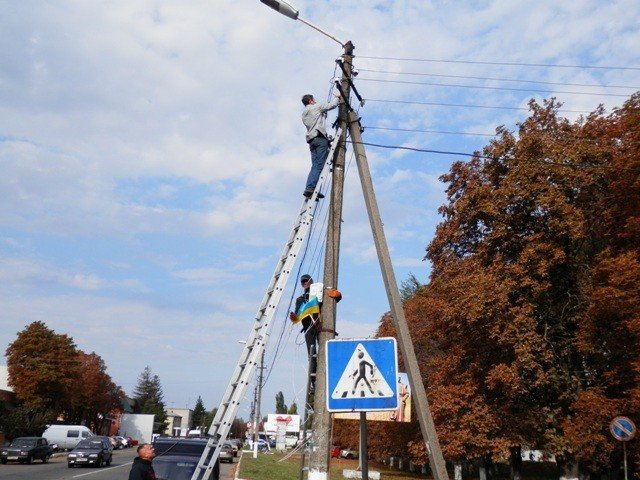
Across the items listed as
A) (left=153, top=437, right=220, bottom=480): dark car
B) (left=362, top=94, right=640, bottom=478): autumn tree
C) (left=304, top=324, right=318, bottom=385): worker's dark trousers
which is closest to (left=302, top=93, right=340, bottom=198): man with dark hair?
(left=304, top=324, right=318, bottom=385): worker's dark trousers

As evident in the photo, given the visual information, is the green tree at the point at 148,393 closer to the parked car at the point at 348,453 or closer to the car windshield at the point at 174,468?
the parked car at the point at 348,453

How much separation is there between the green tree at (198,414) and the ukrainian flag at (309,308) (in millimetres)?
164954

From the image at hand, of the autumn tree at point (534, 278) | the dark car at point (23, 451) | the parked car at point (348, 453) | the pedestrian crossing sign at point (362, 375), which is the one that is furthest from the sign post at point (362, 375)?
the parked car at point (348, 453)

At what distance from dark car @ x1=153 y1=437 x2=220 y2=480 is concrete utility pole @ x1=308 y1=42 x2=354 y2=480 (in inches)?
118

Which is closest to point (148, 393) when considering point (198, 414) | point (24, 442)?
point (198, 414)

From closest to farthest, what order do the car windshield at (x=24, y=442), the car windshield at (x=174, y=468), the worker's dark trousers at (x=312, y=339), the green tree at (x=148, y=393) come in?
the worker's dark trousers at (x=312, y=339)
the car windshield at (x=174, y=468)
the car windshield at (x=24, y=442)
the green tree at (x=148, y=393)

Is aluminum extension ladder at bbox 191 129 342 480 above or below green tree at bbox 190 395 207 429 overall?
below

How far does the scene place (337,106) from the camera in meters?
10.8

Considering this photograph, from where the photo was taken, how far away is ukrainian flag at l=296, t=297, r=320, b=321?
967cm

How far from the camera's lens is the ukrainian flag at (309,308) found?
31.7ft

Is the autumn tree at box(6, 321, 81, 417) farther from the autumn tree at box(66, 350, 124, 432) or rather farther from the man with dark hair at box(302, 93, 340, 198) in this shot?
the man with dark hair at box(302, 93, 340, 198)

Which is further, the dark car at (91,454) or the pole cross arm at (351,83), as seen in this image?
the dark car at (91,454)

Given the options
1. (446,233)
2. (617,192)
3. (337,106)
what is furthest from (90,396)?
(337,106)

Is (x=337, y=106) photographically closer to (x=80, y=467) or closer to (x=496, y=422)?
(x=496, y=422)
